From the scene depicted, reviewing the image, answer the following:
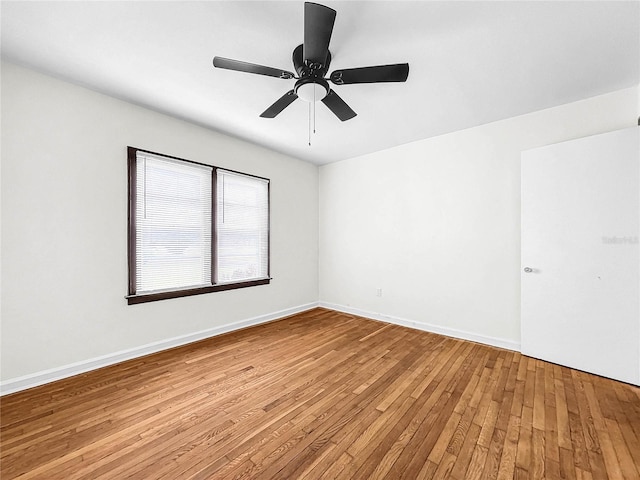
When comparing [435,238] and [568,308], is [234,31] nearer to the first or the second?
[435,238]

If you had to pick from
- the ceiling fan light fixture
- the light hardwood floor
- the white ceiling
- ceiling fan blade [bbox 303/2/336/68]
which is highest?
the white ceiling

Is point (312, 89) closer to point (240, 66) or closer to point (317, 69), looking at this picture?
point (317, 69)

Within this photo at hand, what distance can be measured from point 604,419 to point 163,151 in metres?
4.68

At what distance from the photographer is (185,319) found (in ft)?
10.6

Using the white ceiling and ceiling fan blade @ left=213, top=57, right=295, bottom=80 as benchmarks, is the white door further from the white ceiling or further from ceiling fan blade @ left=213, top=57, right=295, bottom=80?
ceiling fan blade @ left=213, top=57, right=295, bottom=80

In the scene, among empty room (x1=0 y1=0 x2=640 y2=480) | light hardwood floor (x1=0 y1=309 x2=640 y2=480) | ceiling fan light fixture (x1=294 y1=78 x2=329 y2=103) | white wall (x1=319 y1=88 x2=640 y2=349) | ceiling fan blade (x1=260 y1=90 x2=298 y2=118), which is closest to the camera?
light hardwood floor (x1=0 y1=309 x2=640 y2=480)

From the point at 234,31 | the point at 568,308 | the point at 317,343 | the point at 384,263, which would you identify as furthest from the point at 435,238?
the point at 234,31

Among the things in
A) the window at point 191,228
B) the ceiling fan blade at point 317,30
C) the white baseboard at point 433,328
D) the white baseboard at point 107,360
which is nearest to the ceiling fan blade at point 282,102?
the ceiling fan blade at point 317,30

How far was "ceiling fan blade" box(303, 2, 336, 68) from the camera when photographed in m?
1.37

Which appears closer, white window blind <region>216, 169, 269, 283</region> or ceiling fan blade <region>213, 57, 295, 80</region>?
ceiling fan blade <region>213, 57, 295, 80</region>

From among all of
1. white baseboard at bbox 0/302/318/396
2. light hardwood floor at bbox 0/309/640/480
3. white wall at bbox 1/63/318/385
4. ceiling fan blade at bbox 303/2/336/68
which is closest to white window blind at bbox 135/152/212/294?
white wall at bbox 1/63/318/385

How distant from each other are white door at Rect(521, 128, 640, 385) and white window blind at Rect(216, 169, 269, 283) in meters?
3.42

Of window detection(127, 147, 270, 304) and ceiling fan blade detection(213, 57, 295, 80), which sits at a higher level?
ceiling fan blade detection(213, 57, 295, 80)

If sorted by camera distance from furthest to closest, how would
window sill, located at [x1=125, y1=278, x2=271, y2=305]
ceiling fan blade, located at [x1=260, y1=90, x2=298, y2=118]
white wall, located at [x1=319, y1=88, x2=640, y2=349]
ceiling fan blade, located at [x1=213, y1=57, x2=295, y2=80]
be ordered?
white wall, located at [x1=319, y1=88, x2=640, y2=349], window sill, located at [x1=125, y1=278, x2=271, y2=305], ceiling fan blade, located at [x1=260, y1=90, x2=298, y2=118], ceiling fan blade, located at [x1=213, y1=57, x2=295, y2=80]
